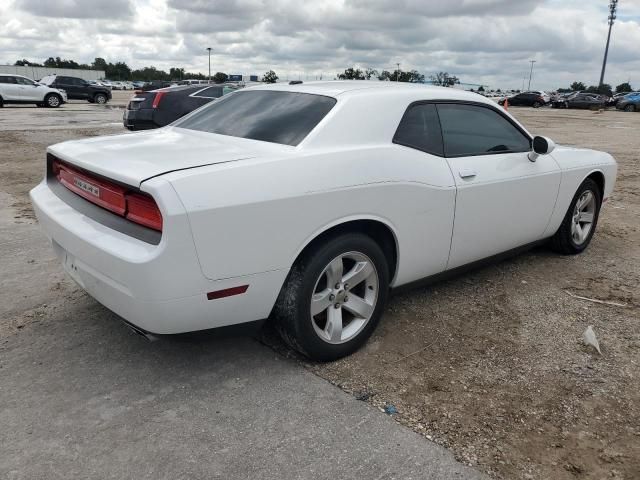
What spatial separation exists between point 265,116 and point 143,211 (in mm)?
1200

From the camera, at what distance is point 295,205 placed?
2.66 m

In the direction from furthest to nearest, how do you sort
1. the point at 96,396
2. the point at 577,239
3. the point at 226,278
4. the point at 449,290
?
the point at 577,239 → the point at 449,290 → the point at 96,396 → the point at 226,278

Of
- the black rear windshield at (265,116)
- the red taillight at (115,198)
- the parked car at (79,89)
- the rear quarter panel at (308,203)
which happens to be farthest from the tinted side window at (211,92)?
the parked car at (79,89)

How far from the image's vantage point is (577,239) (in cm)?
512

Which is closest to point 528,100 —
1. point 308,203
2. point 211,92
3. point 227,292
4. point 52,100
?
point 52,100

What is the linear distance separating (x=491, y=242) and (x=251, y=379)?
201cm

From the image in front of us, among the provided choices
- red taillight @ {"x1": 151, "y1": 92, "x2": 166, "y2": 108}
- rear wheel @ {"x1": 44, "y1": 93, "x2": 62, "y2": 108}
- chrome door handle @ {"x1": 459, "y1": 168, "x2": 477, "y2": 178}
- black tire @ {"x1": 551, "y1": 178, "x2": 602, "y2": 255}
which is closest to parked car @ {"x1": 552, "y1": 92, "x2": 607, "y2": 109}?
rear wheel @ {"x1": 44, "y1": 93, "x2": 62, "y2": 108}

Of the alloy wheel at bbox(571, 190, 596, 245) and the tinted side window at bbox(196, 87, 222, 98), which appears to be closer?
the alloy wheel at bbox(571, 190, 596, 245)

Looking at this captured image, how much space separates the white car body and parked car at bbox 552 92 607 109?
38.0 m

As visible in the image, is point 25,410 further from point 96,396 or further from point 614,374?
point 614,374

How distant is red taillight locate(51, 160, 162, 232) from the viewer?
246 centimetres

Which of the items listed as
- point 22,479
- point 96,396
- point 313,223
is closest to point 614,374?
point 313,223

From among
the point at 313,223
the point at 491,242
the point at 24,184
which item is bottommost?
the point at 24,184

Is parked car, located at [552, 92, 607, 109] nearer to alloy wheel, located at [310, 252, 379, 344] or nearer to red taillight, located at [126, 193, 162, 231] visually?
alloy wheel, located at [310, 252, 379, 344]
